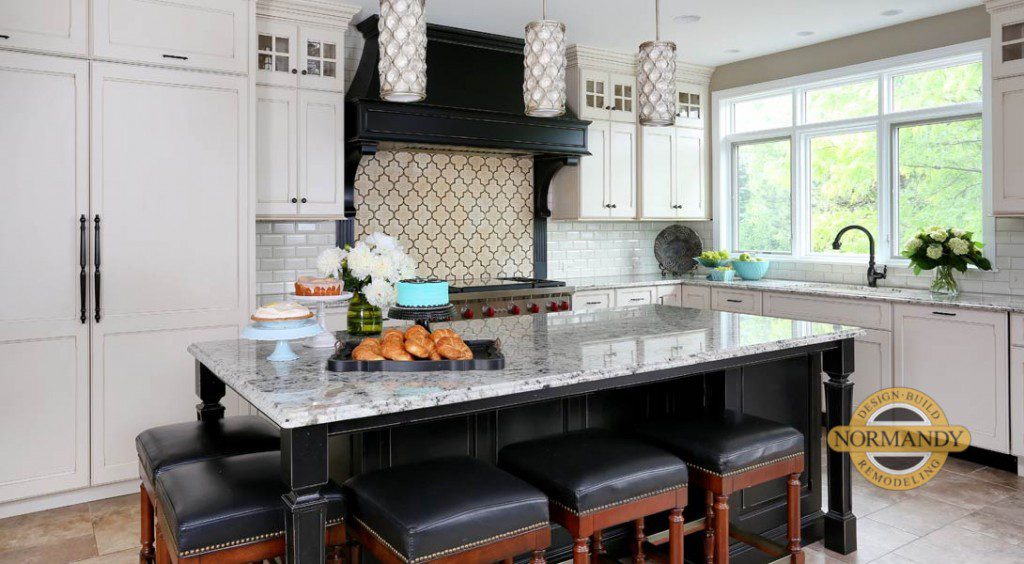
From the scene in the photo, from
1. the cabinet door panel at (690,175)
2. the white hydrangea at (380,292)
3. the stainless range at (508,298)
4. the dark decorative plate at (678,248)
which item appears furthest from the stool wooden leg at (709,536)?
the dark decorative plate at (678,248)

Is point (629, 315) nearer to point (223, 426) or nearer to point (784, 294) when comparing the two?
point (223, 426)

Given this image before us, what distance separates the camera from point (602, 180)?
5.93 m

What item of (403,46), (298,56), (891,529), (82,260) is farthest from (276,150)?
(891,529)

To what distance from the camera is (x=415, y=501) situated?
6.19 ft

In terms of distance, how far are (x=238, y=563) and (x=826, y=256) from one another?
5.15 m

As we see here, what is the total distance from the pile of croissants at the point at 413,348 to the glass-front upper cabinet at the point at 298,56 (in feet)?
8.97

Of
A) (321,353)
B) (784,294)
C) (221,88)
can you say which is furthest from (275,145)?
(784,294)

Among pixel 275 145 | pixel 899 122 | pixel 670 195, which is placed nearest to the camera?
pixel 275 145

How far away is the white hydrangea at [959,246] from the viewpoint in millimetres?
4480

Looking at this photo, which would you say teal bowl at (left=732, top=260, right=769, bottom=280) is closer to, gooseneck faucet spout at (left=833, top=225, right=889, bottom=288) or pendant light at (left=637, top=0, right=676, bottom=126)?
gooseneck faucet spout at (left=833, top=225, right=889, bottom=288)

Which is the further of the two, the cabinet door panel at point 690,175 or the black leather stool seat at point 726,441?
the cabinet door panel at point 690,175

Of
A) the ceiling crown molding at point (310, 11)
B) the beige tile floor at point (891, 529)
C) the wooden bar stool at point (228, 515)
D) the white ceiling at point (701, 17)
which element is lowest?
the beige tile floor at point (891, 529)

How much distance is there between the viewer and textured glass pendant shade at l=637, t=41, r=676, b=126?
2.75 metres

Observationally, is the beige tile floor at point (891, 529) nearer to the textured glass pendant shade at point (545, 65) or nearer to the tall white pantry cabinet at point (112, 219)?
the tall white pantry cabinet at point (112, 219)
